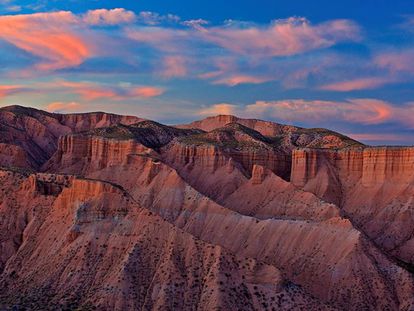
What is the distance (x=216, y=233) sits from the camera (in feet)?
312

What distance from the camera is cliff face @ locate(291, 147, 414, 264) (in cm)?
10812

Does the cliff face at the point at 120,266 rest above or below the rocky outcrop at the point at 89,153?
below

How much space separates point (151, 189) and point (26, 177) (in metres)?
22.5

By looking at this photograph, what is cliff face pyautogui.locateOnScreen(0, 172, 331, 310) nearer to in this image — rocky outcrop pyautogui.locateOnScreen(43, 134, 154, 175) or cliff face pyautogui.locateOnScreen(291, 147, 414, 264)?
cliff face pyautogui.locateOnScreen(291, 147, 414, 264)

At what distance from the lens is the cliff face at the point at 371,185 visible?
10812cm

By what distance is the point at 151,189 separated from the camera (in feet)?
378

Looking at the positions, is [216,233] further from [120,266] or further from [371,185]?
[371,185]

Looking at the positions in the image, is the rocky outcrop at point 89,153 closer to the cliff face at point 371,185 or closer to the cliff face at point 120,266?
the cliff face at point 371,185

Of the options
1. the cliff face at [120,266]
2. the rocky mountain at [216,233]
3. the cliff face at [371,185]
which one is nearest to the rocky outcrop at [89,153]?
the rocky mountain at [216,233]

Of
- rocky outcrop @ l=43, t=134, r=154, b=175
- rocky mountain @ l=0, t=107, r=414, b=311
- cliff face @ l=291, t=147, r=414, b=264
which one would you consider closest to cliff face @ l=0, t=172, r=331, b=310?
rocky mountain @ l=0, t=107, r=414, b=311

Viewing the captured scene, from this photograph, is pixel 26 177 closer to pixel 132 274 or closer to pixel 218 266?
pixel 132 274

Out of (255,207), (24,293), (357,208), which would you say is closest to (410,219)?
(357,208)

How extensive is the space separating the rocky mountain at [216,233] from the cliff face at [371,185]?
0.21 meters

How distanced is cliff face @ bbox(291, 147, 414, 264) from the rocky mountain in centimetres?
21
